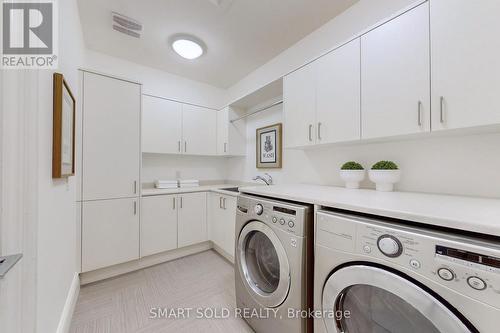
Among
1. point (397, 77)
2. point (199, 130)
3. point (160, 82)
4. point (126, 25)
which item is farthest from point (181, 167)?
point (397, 77)

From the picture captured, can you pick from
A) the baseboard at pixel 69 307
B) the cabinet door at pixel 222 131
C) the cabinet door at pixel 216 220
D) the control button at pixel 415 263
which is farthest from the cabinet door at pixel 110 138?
the control button at pixel 415 263

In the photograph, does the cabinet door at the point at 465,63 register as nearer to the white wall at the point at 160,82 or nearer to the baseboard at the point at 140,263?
the white wall at the point at 160,82

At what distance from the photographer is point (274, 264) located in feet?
4.29

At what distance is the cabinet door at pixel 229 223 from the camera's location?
7.07ft

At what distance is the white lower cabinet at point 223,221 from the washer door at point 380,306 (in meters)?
1.38

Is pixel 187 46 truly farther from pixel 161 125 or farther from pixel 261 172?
pixel 261 172

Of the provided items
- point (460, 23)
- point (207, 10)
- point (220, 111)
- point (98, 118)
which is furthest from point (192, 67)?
point (460, 23)

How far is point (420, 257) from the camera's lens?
64 cm

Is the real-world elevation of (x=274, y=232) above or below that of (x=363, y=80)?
below

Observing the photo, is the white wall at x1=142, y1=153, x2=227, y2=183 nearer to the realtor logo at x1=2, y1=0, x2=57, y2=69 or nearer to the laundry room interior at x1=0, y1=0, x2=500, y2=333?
the laundry room interior at x1=0, y1=0, x2=500, y2=333

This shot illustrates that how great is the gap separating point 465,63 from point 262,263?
164cm

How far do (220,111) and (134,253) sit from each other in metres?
2.22

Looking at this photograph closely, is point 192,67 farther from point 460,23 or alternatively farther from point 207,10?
point 460,23

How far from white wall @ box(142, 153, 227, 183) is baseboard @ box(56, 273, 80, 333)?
1.28 m
